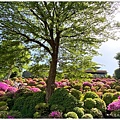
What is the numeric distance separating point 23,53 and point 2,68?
66 centimetres

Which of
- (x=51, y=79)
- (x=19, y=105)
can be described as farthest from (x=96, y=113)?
(x=19, y=105)

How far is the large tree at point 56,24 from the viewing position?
15.4ft

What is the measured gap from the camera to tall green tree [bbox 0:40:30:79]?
5.08 meters

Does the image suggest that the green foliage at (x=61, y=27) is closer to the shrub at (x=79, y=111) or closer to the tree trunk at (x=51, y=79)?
the tree trunk at (x=51, y=79)

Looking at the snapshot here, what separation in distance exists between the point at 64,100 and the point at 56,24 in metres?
1.74

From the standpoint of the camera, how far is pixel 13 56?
17.0ft

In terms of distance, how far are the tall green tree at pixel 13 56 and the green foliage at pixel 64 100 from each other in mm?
1278

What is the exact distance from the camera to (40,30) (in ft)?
16.2

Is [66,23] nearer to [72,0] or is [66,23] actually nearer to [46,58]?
[72,0]

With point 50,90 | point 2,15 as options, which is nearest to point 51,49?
point 50,90

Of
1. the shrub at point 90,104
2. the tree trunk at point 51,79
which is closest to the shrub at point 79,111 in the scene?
the shrub at point 90,104

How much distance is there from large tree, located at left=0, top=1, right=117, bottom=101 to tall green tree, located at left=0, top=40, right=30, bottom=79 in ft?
0.62

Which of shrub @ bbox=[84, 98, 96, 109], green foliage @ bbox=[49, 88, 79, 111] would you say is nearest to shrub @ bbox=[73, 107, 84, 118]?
green foliage @ bbox=[49, 88, 79, 111]

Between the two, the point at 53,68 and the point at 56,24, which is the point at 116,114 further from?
the point at 56,24
